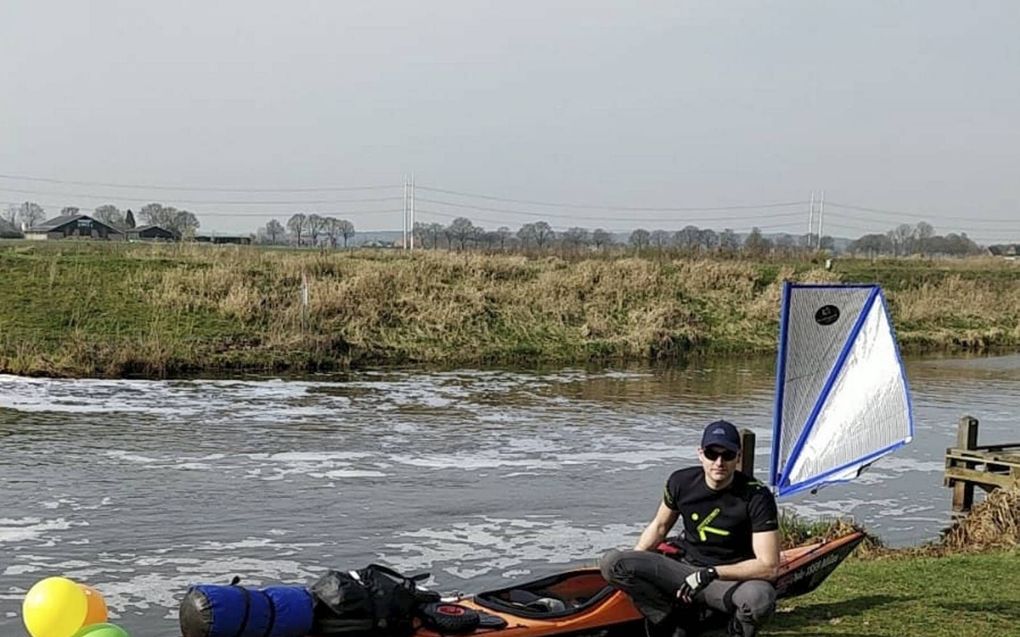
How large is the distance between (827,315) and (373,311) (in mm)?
18856

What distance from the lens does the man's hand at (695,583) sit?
5328 mm

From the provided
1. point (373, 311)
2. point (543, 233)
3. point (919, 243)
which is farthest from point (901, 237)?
point (373, 311)

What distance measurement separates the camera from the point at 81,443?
14.2 m

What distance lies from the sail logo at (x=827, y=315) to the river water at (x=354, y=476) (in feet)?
9.06

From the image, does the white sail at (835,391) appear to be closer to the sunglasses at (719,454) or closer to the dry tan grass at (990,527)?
the dry tan grass at (990,527)

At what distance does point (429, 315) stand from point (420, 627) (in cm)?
2134

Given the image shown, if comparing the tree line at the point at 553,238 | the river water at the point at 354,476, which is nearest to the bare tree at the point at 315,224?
the tree line at the point at 553,238

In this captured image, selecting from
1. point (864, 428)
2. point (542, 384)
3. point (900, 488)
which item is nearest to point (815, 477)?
point (864, 428)

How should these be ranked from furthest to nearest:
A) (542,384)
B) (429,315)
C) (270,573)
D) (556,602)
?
1. (429,315)
2. (542,384)
3. (270,573)
4. (556,602)

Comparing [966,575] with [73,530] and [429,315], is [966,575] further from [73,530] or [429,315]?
[429,315]

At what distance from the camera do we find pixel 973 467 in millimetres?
11289

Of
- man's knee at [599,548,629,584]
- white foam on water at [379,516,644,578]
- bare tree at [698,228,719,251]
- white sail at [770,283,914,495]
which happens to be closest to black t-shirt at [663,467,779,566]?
man's knee at [599,548,629,584]

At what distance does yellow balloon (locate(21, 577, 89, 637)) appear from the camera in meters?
4.95

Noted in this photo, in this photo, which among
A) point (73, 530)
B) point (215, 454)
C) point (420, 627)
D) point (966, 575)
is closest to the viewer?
point (420, 627)
